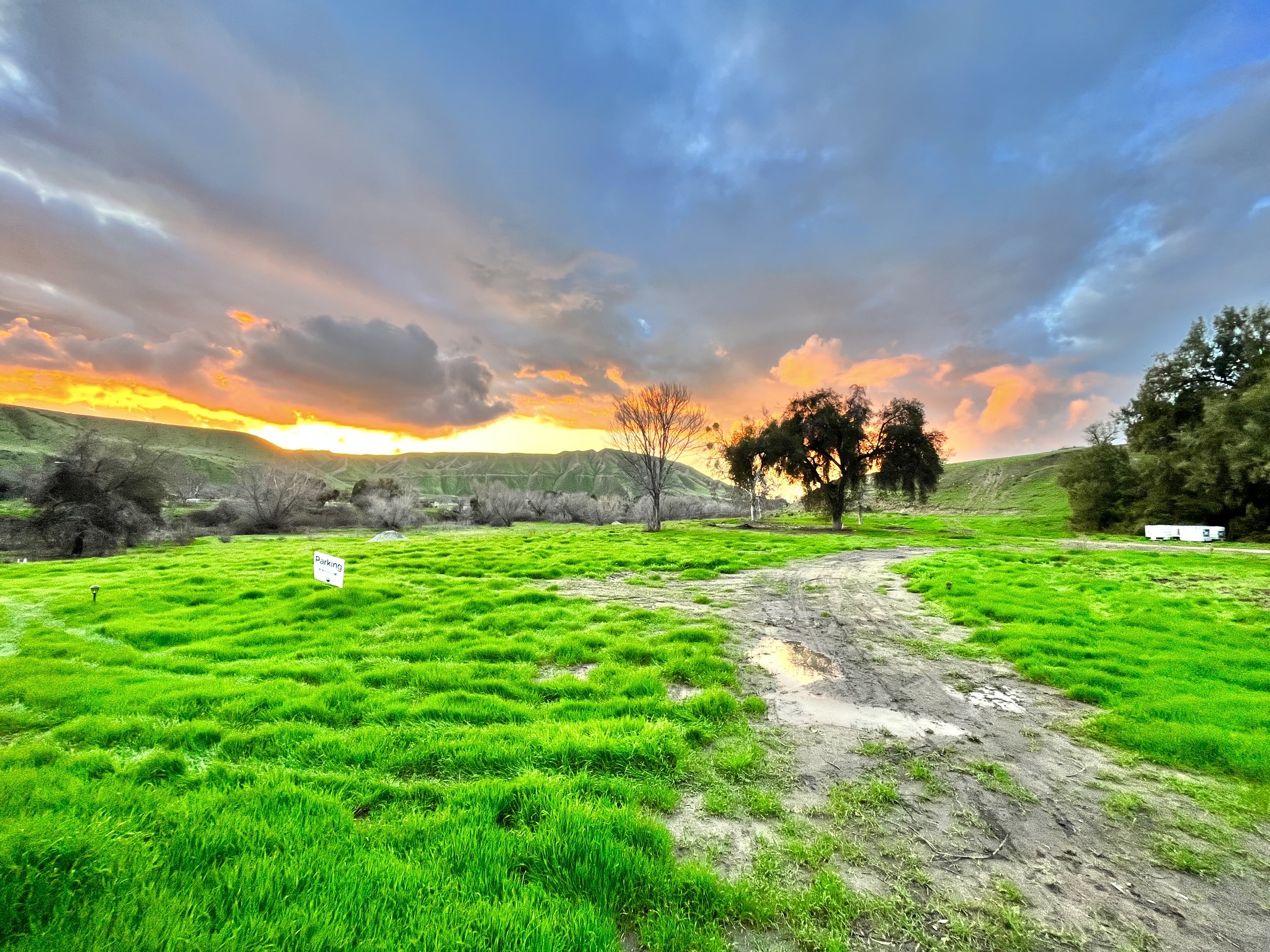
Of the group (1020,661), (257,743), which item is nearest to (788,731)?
(1020,661)

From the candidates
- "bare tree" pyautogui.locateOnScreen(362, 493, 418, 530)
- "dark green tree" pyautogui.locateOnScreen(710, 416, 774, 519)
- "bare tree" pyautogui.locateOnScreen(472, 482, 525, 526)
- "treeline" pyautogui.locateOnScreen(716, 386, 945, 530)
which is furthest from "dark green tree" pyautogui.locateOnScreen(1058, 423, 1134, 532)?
"bare tree" pyautogui.locateOnScreen(362, 493, 418, 530)

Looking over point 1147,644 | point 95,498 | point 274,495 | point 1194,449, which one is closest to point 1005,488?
point 1194,449

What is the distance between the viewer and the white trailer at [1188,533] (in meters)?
32.7

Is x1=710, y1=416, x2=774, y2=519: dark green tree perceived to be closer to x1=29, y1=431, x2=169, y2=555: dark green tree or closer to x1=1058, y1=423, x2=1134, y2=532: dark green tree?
x1=1058, y1=423, x2=1134, y2=532: dark green tree

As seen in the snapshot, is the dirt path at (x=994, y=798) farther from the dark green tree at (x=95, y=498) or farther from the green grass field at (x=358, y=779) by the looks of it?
the dark green tree at (x=95, y=498)

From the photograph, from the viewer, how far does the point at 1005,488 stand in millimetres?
100438

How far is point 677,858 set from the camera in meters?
3.29

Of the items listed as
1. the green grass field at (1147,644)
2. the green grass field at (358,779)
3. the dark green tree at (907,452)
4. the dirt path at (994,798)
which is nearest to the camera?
the green grass field at (358,779)

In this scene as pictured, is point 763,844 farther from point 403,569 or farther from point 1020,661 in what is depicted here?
point 403,569

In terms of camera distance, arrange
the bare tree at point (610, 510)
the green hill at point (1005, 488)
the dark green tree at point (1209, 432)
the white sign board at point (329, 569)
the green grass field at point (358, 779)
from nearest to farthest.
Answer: the green grass field at point (358, 779) → the white sign board at point (329, 569) → the dark green tree at point (1209, 432) → the bare tree at point (610, 510) → the green hill at point (1005, 488)

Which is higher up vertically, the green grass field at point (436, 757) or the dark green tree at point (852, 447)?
the dark green tree at point (852, 447)

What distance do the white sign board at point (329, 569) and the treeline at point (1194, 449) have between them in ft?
166

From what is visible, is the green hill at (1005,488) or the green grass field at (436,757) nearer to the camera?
the green grass field at (436,757)

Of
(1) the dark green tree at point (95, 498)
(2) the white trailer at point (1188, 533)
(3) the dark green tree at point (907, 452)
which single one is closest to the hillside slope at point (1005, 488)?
(2) the white trailer at point (1188, 533)
